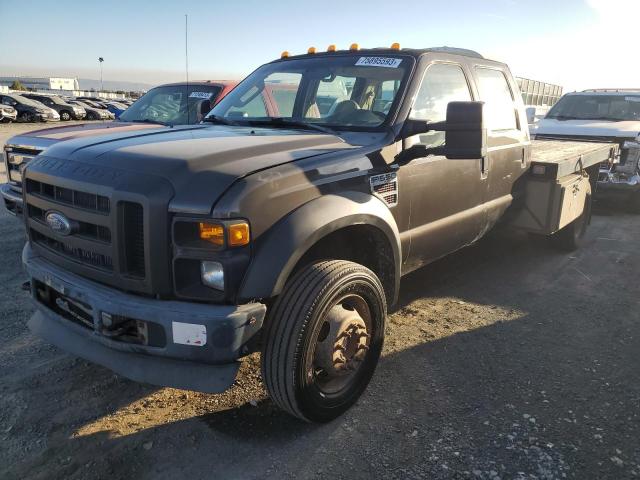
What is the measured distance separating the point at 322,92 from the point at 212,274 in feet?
6.72

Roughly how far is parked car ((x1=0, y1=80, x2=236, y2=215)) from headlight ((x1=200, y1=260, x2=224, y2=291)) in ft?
9.45

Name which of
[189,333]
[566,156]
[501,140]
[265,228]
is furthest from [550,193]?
[189,333]

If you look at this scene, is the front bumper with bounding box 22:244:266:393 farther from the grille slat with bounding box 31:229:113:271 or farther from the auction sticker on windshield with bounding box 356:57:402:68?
the auction sticker on windshield with bounding box 356:57:402:68

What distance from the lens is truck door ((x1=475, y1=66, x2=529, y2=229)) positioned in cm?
427

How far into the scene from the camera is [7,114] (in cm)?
2455

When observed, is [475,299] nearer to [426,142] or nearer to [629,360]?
[629,360]

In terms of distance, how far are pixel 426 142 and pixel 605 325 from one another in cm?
218

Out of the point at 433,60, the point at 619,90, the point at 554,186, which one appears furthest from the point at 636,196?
the point at 433,60

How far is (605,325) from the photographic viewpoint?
4176 mm

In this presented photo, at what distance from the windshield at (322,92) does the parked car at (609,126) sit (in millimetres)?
5734

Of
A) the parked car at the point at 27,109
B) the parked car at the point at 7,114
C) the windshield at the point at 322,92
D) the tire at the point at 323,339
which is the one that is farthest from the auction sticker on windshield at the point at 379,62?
the parked car at the point at 27,109

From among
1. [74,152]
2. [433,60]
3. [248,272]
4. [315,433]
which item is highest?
[433,60]

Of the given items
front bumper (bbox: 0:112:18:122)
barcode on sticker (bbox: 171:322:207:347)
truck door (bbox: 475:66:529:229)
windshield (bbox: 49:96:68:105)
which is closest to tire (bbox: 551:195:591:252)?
truck door (bbox: 475:66:529:229)

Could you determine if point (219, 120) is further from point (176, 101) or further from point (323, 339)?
point (176, 101)
